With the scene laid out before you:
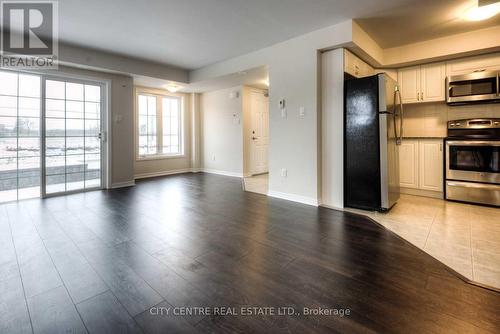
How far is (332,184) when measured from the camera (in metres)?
3.68

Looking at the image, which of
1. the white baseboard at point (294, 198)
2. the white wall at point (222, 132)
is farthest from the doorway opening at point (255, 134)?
the white baseboard at point (294, 198)

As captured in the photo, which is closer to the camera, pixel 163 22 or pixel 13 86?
pixel 163 22

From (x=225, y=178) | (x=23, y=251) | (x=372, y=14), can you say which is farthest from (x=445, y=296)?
(x=225, y=178)

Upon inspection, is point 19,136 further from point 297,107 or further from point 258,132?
point 258,132

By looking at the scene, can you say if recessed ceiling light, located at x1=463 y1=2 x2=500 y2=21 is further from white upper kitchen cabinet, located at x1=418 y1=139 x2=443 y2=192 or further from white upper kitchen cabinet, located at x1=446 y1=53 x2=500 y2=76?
white upper kitchen cabinet, located at x1=418 y1=139 x2=443 y2=192

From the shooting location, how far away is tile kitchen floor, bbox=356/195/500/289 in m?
1.96

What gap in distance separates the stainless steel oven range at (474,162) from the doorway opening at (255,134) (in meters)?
3.49

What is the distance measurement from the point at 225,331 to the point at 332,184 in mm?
2803

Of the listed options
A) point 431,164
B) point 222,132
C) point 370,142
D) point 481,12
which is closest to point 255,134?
point 222,132

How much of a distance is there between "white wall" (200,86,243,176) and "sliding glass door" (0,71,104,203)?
2.80 metres

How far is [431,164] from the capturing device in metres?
4.13

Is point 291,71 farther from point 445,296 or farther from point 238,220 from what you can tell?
point 445,296

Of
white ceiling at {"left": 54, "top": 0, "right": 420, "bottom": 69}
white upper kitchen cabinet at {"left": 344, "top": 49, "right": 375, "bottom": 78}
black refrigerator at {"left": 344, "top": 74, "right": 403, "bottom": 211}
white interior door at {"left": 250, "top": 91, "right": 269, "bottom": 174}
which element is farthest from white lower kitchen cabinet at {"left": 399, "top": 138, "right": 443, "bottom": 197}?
white interior door at {"left": 250, "top": 91, "right": 269, "bottom": 174}

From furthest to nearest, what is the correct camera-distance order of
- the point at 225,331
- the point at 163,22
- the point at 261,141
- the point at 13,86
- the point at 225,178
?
1. the point at 261,141
2. the point at 225,178
3. the point at 13,86
4. the point at 163,22
5. the point at 225,331
